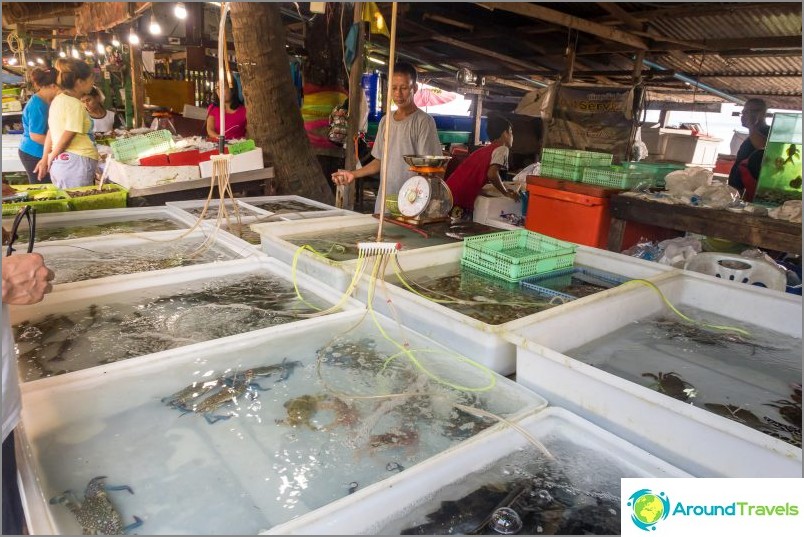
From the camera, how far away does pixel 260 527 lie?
1131 millimetres

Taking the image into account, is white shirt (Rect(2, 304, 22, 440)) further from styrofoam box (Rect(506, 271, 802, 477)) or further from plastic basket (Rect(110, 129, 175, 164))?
plastic basket (Rect(110, 129, 175, 164))

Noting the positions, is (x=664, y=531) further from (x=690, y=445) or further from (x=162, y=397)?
(x=162, y=397)

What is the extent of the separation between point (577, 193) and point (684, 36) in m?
5.57

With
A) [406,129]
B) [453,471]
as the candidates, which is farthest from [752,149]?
[453,471]

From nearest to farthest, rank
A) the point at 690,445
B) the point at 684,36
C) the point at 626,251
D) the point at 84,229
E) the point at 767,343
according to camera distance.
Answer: the point at 690,445, the point at 767,343, the point at 84,229, the point at 626,251, the point at 684,36

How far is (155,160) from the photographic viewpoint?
447 cm

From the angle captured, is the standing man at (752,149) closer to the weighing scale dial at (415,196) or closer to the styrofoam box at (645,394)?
the styrofoam box at (645,394)

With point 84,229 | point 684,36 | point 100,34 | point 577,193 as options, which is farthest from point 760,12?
point 100,34

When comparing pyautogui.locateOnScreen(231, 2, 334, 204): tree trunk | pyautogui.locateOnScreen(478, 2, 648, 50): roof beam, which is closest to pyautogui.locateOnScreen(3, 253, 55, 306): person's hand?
pyautogui.locateOnScreen(231, 2, 334, 204): tree trunk

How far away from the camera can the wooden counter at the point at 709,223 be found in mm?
3365

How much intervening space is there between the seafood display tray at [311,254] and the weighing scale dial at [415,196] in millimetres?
305

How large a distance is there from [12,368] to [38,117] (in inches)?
205

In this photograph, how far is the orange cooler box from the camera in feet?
14.6

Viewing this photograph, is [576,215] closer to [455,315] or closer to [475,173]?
[475,173]
